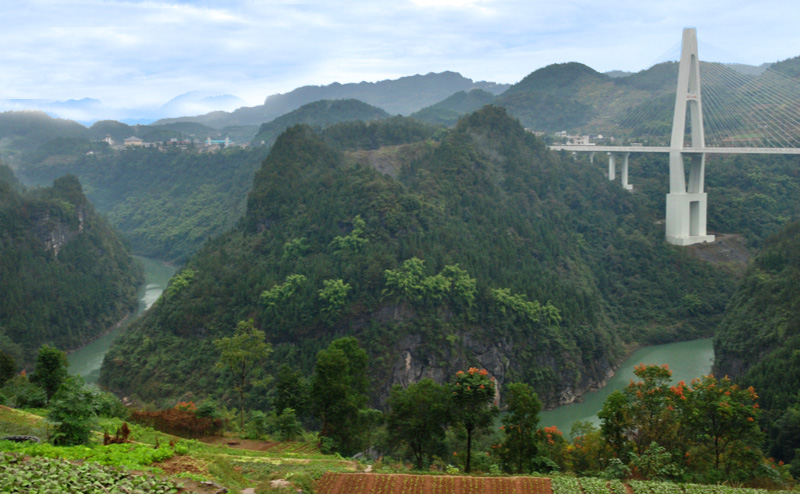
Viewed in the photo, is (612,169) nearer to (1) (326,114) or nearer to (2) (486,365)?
(2) (486,365)

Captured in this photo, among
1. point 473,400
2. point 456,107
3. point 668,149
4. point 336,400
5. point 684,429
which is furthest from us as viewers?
point 456,107

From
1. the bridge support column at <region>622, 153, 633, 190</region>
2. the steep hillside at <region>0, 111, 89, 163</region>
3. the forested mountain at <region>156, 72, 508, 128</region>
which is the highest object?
the forested mountain at <region>156, 72, 508, 128</region>

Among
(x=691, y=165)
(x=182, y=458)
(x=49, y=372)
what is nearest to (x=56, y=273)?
(x=49, y=372)

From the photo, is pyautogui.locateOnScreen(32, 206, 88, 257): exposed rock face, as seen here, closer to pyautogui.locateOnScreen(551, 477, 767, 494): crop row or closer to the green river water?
the green river water

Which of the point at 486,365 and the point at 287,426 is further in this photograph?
the point at 486,365

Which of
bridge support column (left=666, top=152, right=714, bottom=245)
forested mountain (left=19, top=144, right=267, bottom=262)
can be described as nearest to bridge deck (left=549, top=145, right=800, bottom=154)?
bridge support column (left=666, top=152, right=714, bottom=245)

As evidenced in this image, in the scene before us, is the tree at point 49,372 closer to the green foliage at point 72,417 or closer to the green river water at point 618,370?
the green foliage at point 72,417
